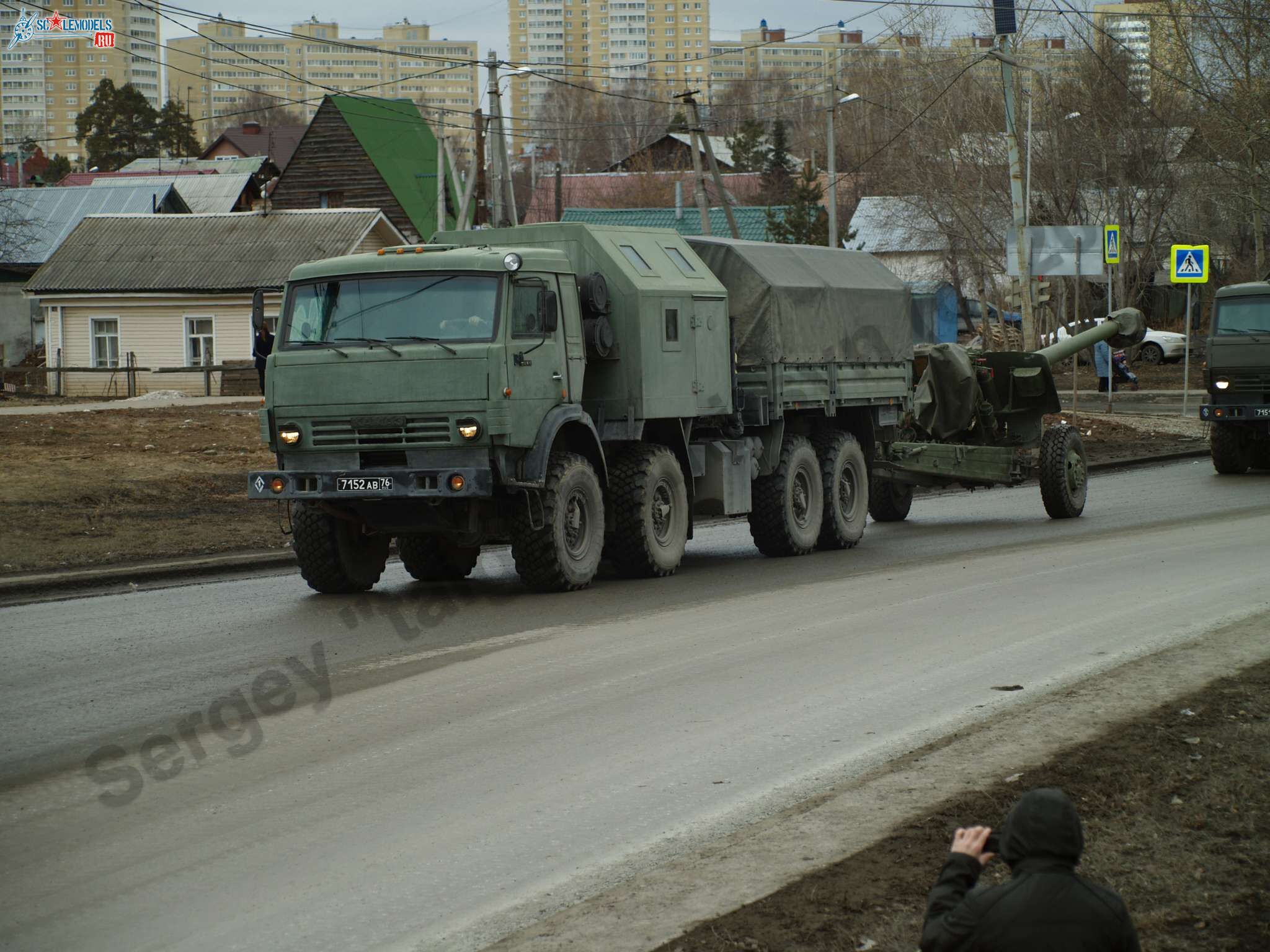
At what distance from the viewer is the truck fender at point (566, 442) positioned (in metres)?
12.5

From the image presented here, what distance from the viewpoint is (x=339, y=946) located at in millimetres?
5035

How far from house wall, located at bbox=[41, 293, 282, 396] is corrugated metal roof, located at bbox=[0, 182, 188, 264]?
12.0 meters

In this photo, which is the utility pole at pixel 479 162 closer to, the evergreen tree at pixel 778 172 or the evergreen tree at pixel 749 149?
the evergreen tree at pixel 778 172

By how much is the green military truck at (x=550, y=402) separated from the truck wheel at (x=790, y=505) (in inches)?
0.8

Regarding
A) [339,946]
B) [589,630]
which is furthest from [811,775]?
[589,630]

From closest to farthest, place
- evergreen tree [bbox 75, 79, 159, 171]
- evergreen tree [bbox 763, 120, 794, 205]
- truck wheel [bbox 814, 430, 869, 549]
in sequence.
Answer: truck wheel [bbox 814, 430, 869, 549] < evergreen tree [bbox 763, 120, 794, 205] < evergreen tree [bbox 75, 79, 159, 171]

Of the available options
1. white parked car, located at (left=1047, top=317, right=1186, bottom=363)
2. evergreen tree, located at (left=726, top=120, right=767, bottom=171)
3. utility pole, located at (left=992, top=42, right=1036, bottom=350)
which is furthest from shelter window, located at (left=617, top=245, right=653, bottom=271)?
evergreen tree, located at (left=726, top=120, right=767, bottom=171)

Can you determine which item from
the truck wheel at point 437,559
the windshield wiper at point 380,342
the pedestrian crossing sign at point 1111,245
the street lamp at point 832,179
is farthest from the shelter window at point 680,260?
the street lamp at point 832,179

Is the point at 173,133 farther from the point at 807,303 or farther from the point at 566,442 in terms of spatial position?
the point at 566,442

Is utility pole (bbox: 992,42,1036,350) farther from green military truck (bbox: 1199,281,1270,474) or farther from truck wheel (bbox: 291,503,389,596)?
truck wheel (bbox: 291,503,389,596)

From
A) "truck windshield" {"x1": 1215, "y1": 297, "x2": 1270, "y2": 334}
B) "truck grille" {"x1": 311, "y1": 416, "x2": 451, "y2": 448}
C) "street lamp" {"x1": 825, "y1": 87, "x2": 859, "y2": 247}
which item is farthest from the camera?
"street lamp" {"x1": 825, "y1": 87, "x2": 859, "y2": 247}

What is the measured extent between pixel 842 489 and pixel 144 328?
122ft

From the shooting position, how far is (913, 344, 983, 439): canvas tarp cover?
18938 mm

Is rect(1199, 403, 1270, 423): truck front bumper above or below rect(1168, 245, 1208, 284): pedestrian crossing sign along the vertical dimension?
below
